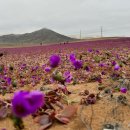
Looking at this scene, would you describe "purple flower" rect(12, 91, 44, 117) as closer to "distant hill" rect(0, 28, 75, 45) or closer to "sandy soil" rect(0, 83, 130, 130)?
"sandy soil" rect(0, 83, 130, 130)

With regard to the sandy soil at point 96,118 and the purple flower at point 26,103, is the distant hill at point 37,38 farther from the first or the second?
the purple flower at point 26,103

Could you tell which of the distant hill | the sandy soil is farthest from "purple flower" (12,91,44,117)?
the distant hill

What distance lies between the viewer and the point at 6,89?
6.38 meters

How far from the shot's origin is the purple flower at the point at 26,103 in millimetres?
1518

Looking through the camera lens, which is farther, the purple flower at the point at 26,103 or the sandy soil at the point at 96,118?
the sandy soil at the point at 96,118

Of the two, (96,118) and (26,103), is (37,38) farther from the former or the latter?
(26,103)

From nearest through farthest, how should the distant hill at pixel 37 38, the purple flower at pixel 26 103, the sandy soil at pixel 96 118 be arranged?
the purple flower at pixel 26 103 → the sandy soil at pixel 96 118 → the distant hill at pixel 37 38

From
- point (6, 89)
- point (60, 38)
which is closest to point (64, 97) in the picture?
point (6, 89)

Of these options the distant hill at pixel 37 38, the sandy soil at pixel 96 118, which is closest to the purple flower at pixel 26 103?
the sandy soil at pixel 96 118

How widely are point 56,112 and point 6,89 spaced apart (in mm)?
2512

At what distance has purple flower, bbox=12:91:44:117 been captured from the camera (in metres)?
1.52

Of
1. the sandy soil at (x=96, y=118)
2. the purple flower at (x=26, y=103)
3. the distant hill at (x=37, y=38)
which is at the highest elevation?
the purple flower at (x=26, y=103)

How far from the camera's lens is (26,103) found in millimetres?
1512

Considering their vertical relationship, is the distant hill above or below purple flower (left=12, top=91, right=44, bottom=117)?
below
